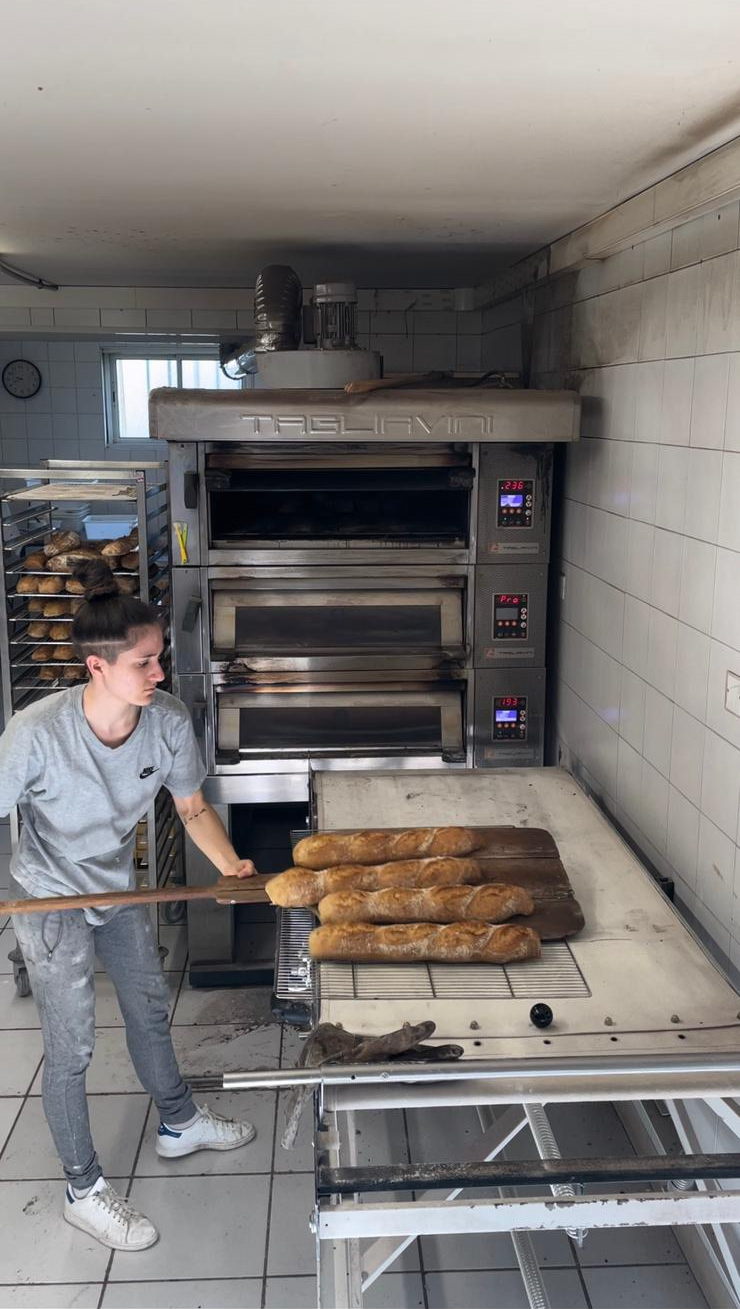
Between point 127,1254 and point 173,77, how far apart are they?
2.37 meters

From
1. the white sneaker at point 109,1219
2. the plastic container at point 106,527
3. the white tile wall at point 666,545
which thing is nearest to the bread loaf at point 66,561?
the white tile wall at point 666,545

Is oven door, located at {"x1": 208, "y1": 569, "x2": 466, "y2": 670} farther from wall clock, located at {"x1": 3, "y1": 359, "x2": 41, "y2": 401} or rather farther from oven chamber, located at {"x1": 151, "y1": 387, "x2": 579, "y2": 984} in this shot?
wall clock, located at {"x1": 3, "y1": 359, "x2": 41, "y2": 401}

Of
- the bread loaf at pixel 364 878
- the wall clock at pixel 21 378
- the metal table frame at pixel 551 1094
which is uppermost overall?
the wall clock at pixel 21 378

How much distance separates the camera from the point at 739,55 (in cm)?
150

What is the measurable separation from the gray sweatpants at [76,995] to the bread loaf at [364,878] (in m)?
0.51

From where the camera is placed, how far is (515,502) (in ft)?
11.0

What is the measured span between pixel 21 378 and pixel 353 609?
6718 millimetres

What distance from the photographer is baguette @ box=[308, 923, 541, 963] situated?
2035 mm

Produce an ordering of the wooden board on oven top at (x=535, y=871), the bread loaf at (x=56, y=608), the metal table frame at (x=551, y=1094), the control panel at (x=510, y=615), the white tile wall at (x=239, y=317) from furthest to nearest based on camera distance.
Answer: the white tile wall at (x=239, y=317)
the bread loaf at (x=56, y=608)
the control panel at (x=510, y=615)
the wooden board on oven top at (x=535, y=871)
the metal table frame at (x=551, y=1094)

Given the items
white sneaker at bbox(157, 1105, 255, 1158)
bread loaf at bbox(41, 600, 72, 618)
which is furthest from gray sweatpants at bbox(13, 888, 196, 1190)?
bread loaf at bbox(41, 600, 72, 618)

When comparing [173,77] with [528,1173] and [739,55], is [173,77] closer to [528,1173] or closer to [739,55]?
[739,55]

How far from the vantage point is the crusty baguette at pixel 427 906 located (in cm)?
215

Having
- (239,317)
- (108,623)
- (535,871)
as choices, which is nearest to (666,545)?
(535,871)

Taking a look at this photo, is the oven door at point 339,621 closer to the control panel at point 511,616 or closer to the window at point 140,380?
the control panel at point 511,616
